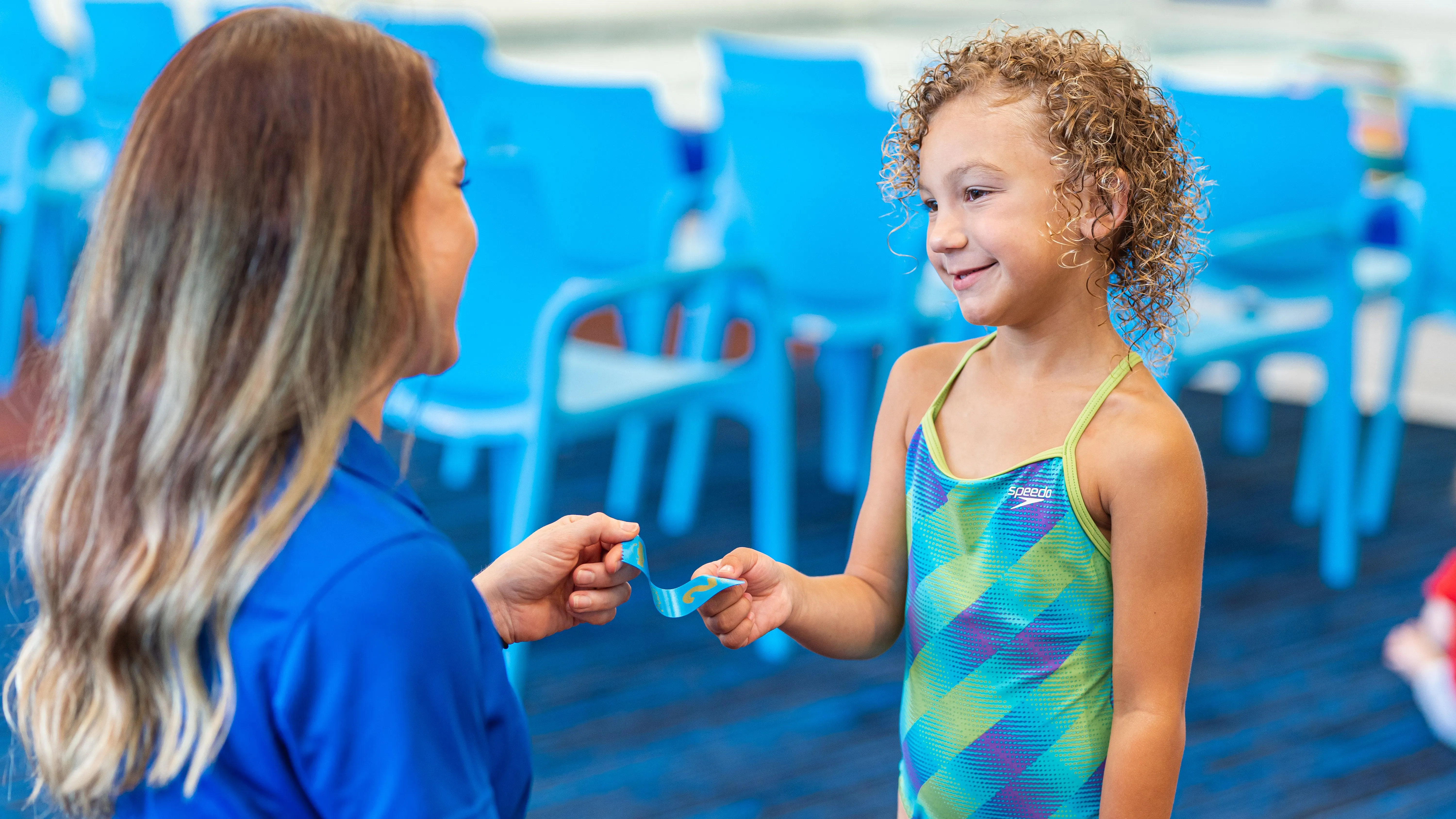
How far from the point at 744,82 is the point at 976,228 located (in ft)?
8.04

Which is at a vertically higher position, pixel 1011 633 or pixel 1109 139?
pixel 1109 139

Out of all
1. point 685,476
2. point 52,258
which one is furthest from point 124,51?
point 685,476

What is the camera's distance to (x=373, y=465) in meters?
0.71

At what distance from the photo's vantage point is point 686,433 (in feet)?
9.68

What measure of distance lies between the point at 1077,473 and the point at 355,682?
44cm

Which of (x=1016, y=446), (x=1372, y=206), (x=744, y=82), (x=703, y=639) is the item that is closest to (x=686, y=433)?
(x=703, y=639)

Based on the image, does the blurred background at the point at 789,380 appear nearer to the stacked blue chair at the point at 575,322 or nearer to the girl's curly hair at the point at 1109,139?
the stacked blue chair at the point at 575,322

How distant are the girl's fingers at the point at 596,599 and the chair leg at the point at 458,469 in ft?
7.64

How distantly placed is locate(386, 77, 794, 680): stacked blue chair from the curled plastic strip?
1.02 meters

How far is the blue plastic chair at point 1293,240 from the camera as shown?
2.55 m

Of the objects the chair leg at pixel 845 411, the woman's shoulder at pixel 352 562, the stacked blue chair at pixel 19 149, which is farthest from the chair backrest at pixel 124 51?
the woman's shoulder at pixel 352 562

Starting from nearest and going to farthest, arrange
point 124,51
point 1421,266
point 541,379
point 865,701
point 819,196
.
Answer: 1. point 541,379
2. point 865,701
3. point 819,196
4. point 1421,266
5. point 124,51

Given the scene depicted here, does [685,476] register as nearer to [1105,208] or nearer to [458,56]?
[458,56]

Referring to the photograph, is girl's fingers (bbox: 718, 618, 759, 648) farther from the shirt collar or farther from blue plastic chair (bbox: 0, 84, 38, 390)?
blue plastic chair (bbox: 0, 84, 38, 390)
